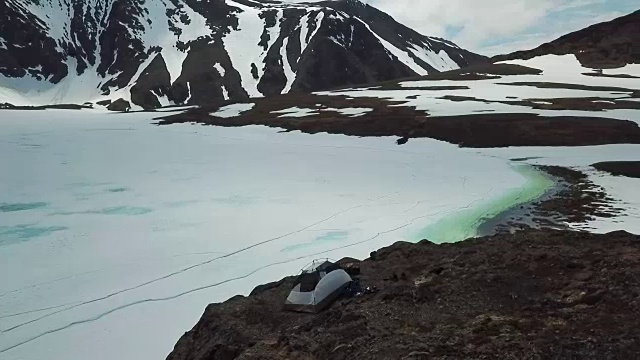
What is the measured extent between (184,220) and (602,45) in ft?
445

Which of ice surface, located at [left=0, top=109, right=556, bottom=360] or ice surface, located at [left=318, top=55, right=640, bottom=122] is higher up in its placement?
ice surface, located at [left=318, top=55, right=640, bottom=122]

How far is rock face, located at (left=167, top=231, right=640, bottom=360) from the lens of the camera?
30.5 feet

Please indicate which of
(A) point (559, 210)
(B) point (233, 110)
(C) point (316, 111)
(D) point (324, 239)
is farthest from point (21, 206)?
(B) point (233, 110)

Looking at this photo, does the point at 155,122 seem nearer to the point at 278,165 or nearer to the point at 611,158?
the point at 278,165

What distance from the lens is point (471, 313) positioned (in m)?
11.1

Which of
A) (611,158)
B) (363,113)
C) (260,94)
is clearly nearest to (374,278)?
(611,158)

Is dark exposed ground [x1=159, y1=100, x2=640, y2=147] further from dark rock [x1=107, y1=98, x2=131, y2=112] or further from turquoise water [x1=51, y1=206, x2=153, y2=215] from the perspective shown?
dark rock [x1=107, y1=98, x2=131, y2=112]

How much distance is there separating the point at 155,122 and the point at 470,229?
241 ft

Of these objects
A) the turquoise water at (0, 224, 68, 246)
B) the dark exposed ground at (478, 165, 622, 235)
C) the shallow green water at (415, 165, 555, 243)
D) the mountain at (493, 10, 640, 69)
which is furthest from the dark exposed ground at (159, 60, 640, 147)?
the turquoise water at (0, 224, 68, 246)

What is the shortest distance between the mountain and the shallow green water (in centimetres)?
10182

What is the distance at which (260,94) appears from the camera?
192 meters

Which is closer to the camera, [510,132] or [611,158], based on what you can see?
[611,158]

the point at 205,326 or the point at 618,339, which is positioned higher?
the point at 618,339

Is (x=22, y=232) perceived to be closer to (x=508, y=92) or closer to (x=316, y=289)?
(x=316, y=289)
